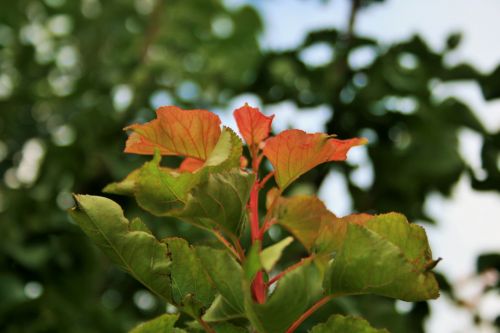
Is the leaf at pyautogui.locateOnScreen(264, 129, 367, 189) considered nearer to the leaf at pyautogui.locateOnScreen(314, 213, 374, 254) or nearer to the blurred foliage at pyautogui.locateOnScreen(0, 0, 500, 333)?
the leaf at pyautogui.locateOnScreen(314, 213, 374, 254)

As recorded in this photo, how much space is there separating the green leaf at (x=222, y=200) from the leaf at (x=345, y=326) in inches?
4.1

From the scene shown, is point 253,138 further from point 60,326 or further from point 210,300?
point 60,326

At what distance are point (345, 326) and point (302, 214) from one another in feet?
0.43

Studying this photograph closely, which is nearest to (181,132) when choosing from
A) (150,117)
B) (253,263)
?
(253,263)

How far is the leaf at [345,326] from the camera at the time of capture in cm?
48

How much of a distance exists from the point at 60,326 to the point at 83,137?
0.66 m

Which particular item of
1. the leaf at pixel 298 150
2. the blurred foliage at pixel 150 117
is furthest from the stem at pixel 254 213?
the blurred foliage at pixel 150 117

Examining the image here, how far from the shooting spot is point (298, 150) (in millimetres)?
522

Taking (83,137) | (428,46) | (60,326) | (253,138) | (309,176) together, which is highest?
(253,138)

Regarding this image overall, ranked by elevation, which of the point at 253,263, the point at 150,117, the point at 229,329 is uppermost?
the point at 253,263

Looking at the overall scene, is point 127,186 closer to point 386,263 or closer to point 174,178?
point 174,178

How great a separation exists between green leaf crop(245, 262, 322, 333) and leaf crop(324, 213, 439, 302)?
3 cm

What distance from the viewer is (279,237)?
60.8 inches

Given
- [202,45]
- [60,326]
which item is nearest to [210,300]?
[60,326]
